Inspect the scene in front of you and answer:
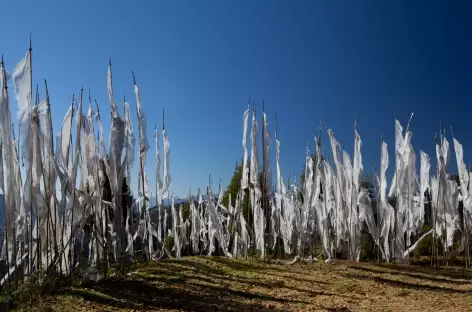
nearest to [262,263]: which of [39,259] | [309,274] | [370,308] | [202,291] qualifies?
[309,274]

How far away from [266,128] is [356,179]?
2411 mm

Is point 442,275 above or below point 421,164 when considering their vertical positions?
below

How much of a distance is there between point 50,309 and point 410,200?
825 centimetres

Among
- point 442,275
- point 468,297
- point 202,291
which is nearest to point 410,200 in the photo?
point 442,275

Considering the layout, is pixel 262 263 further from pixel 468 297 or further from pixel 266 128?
pixel 468 297

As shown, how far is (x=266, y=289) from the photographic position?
6840 mm

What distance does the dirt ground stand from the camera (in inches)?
222

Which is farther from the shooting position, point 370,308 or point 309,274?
point 309,274

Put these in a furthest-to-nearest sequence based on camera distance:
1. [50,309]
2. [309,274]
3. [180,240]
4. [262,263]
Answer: [180,240], [262,263], [309,274], [50,309]

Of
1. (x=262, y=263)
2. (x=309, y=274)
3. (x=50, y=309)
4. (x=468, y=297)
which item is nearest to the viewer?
(x=50, y=309)

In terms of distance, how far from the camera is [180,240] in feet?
49.9

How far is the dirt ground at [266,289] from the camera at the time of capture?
564 centimetres

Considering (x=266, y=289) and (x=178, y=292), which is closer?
(x=178, y=292)

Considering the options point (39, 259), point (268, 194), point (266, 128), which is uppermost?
point (266, 128)
